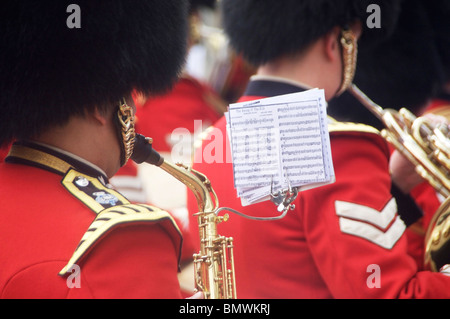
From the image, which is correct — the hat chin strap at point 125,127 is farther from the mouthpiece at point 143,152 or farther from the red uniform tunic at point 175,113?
the red uniform tunic at point 175,113

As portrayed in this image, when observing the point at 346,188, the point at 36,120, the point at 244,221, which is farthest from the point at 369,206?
the point at 36,120

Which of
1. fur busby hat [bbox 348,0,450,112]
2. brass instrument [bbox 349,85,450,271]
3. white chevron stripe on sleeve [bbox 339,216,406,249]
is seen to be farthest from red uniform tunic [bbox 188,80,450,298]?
fur busby hat [bbox 348,0,450,112]

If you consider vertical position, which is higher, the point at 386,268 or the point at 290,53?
the point at 290,53

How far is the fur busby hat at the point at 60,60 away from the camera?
153 centimetres

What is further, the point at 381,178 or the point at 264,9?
the point at 264,9

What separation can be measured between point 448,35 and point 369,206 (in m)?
2.08

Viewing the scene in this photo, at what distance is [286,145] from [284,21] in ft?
3.24

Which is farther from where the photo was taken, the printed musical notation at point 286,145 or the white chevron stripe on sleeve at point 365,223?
the white chevron stripe on sleeve at point 365,223

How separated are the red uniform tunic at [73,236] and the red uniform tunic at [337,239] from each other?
64 cm
